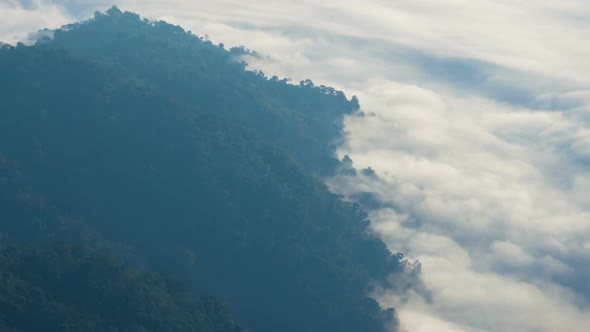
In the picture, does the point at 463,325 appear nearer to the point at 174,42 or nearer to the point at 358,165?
the point at 358,165

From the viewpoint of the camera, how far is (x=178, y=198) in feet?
364

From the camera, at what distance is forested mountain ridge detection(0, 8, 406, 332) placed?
104m

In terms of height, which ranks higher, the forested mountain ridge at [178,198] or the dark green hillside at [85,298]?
the forested mountain ridge at [178,198]

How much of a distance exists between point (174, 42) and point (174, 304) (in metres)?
101

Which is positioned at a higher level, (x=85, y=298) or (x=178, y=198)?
(x=178, y=198)

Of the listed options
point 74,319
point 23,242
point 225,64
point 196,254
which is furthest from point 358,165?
point 74,319

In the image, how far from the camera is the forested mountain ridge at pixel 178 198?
10369cm

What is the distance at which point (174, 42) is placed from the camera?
568 ft

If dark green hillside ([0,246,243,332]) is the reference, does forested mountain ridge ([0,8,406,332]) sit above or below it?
above

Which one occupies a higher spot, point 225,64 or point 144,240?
point 225,64

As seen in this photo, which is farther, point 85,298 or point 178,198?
point 178,198

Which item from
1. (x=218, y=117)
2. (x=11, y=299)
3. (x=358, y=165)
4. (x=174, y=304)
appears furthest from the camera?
(x=358, y=165)

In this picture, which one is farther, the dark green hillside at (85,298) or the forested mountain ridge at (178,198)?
the forested mountain ridge at (178,198)

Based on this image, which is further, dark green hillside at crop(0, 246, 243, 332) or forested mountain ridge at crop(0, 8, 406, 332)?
forested mountain ridge at crop(0, 8, 406, 332)
